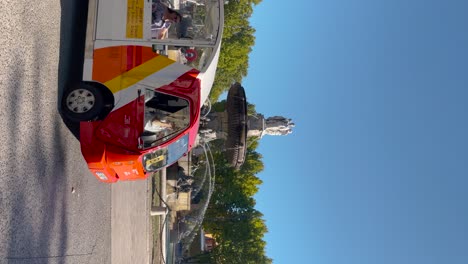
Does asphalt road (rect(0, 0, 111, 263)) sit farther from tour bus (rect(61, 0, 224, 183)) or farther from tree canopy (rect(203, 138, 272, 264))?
tree canopy (rect(203, 138, 272, 264))

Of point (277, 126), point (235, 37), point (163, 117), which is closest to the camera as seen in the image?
point (163, 117)

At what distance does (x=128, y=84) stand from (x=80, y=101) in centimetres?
95

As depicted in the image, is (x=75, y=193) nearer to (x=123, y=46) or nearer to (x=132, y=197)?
(x=123, y=46)

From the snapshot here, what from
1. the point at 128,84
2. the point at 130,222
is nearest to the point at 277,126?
the point at 130,222

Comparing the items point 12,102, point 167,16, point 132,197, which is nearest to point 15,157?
point 12,102

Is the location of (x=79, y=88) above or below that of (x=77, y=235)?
above

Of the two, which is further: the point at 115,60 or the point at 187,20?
the point at 187,20

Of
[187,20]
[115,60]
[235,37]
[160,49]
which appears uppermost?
[235,37]

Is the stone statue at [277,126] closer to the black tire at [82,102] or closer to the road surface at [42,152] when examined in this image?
the road surface at [42,152]

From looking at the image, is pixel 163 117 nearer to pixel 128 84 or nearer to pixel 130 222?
pixel 128 84

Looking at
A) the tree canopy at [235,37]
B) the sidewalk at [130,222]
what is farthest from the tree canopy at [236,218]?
the sidewalk at [130,222]

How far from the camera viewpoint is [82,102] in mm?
9094

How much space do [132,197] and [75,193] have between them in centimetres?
468

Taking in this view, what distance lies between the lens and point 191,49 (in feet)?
32.7
